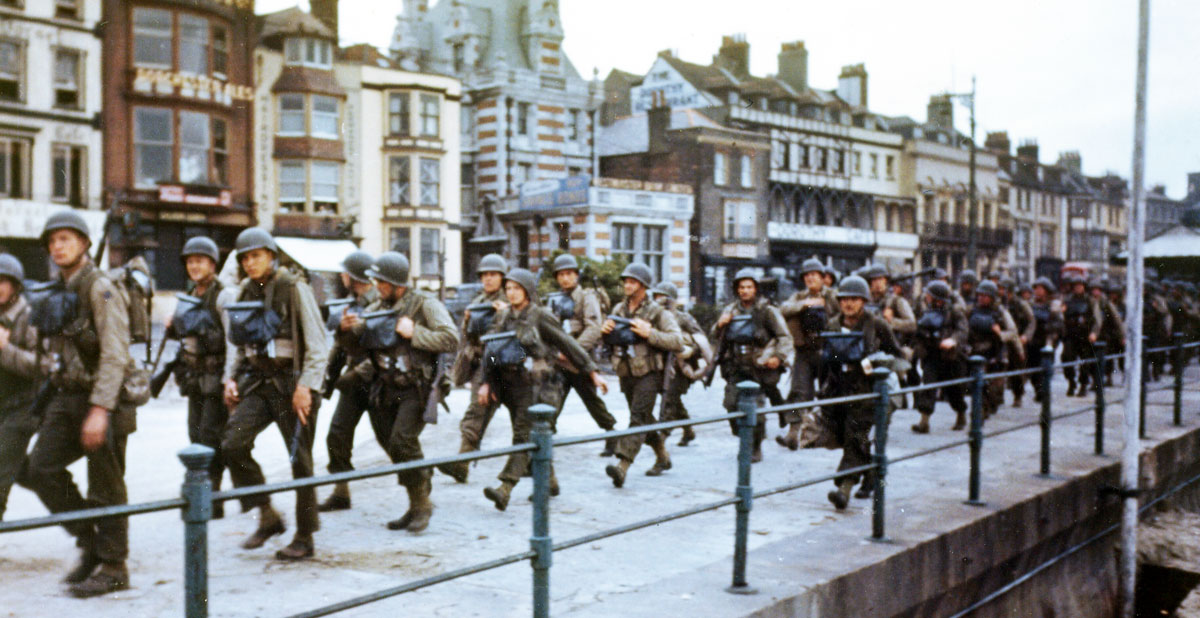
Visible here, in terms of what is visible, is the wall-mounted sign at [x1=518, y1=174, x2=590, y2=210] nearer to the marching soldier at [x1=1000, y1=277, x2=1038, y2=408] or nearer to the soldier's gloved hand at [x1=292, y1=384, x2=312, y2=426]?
→ the marching soldier at [x1=1000, y1=277, x2=1038, y2=408]

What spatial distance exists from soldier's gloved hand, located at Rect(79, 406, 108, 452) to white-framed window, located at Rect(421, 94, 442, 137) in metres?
35.4

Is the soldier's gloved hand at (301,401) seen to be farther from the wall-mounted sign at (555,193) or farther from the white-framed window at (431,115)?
the white-framed window at (431,115)

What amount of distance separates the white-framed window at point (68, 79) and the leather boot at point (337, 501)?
26112 mm

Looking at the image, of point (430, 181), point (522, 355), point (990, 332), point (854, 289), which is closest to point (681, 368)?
point (854, 289)

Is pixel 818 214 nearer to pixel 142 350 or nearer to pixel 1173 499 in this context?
pixel 142 350

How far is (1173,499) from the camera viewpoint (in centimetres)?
1106

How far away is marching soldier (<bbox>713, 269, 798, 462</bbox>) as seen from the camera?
10.1m

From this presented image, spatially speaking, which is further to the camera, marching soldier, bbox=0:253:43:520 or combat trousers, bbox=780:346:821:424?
combat trousers, bbox=780:346:821:424

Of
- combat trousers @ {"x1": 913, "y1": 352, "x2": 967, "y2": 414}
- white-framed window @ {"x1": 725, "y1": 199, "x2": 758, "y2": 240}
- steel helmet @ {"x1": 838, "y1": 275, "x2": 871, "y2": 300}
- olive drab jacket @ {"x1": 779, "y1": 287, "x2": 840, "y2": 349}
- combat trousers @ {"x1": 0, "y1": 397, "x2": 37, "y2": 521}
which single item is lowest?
combat trousers @ {"x1": 913, "y1": 352, "x2": 967, "y2": 414}

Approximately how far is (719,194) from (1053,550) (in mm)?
41402

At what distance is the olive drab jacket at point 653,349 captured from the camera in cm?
932

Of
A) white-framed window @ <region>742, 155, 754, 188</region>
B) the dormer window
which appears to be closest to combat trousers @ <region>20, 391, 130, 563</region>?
the dormer window

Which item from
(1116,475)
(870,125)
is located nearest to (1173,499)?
(1116,475)

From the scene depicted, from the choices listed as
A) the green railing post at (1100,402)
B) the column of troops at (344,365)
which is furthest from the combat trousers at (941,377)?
the green railing post at (1100,402)
